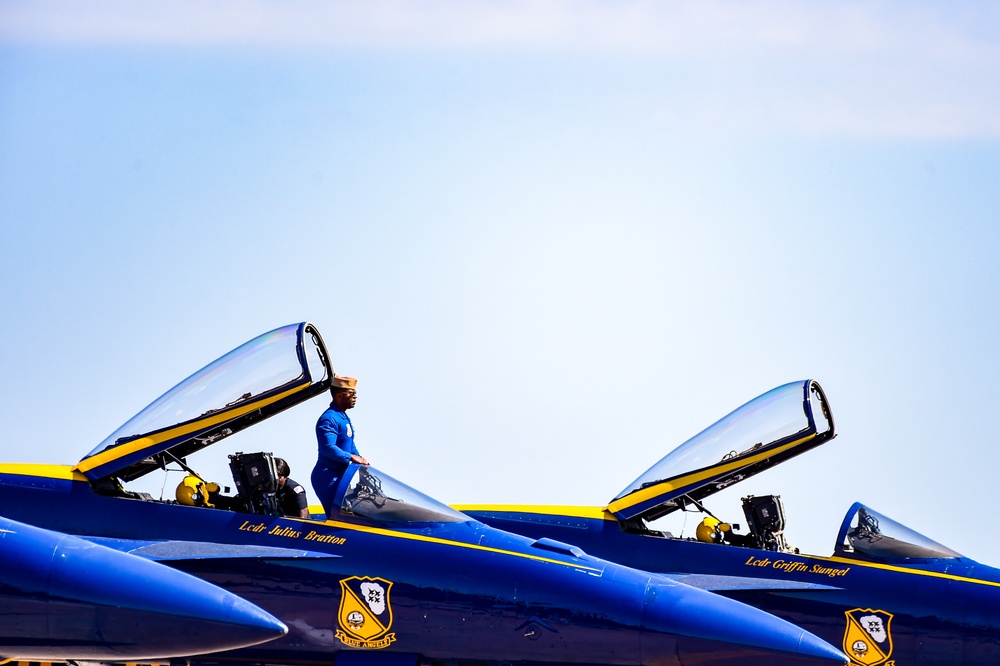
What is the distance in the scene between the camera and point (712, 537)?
13.0 m

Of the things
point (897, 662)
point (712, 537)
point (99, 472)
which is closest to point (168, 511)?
point (99, 472)

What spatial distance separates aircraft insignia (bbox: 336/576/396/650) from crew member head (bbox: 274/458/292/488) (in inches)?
53.3

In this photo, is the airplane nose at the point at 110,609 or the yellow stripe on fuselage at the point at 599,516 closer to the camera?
the airplane nose at the point at 110,609

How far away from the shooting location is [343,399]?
40.0 feet

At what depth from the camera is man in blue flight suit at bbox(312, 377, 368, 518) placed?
11381 mm

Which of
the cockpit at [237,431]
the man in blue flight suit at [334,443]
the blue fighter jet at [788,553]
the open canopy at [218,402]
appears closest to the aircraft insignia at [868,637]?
the blue fighter jet at [788,553]

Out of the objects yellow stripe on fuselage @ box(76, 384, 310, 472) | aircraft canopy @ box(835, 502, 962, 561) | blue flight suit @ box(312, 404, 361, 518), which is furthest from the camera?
aircraft canopy @ box(835, 502, 962, 561)

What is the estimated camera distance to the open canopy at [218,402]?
11555mm

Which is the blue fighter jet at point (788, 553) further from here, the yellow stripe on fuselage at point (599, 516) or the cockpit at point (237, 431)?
the cockpit at point (237, 431)

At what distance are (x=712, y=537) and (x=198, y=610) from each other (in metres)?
5.50

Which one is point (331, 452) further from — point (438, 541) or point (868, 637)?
point (868, 637)

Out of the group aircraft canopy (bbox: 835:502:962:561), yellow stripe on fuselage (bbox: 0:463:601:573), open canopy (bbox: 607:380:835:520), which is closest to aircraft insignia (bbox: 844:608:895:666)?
aircraft canopy (bbox: 835:502:962:561)

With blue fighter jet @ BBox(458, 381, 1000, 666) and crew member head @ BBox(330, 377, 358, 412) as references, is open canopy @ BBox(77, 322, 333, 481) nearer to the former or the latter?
crew member head @ BBox(330, 377, 358, 412)

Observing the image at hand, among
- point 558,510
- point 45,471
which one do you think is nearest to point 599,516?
point 558,510
